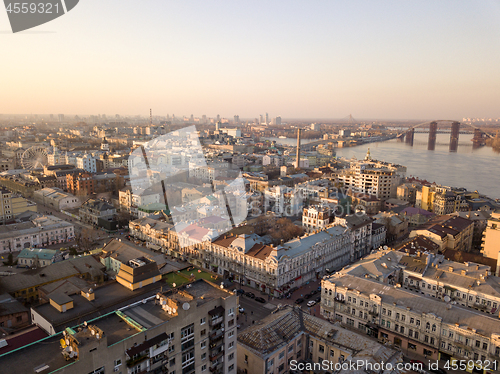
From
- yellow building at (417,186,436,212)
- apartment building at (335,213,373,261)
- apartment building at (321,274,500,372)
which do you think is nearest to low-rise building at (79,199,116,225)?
apartment building at (335,213,373,261)

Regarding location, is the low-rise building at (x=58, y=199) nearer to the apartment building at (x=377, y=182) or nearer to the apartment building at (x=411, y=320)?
the apartment building at (x=411, y=320)

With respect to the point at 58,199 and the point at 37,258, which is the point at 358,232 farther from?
the point at 58,199

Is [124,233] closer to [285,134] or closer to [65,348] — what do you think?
[65,348]

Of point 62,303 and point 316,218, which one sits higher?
point 62,303

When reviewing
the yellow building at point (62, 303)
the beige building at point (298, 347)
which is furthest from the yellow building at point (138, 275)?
the beige building at point (298, 347)

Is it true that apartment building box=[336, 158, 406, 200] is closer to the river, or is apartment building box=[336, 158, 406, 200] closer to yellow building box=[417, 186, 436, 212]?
yellow building box=[417, 186, 436, 212]

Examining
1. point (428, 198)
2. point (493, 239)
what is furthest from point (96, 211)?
point (428, 198)
